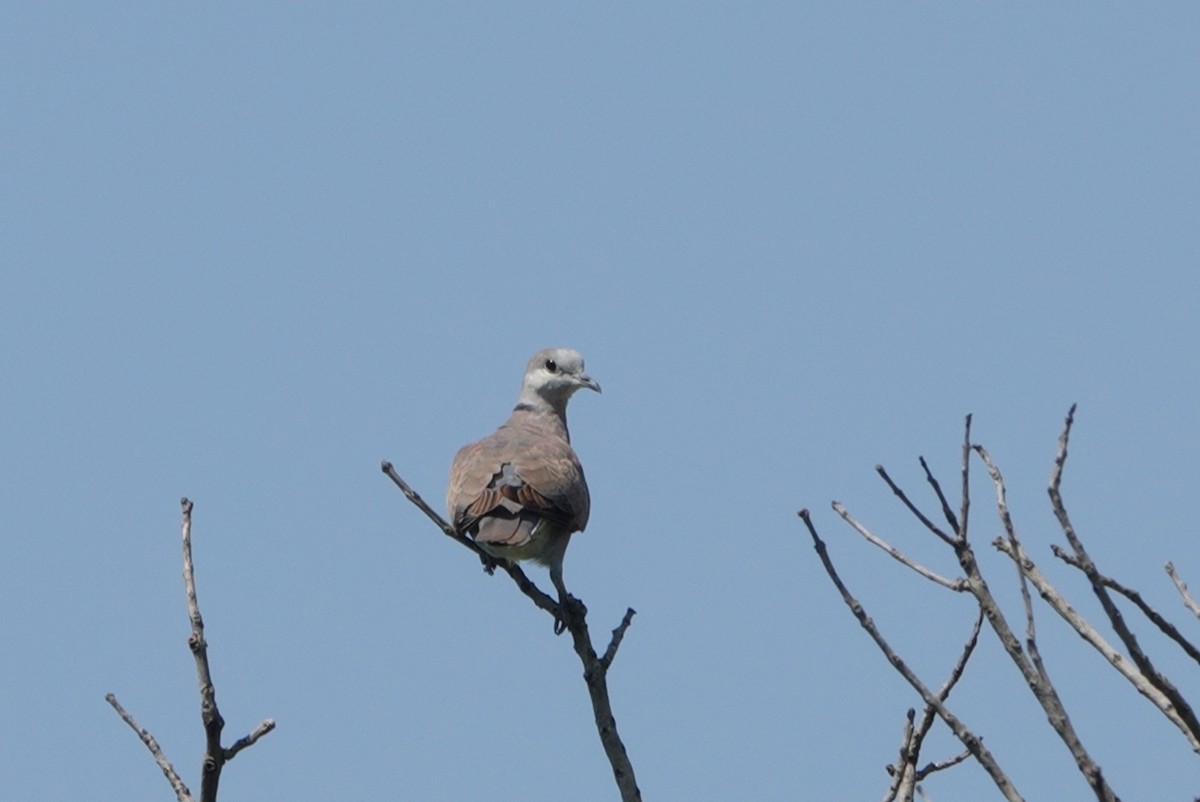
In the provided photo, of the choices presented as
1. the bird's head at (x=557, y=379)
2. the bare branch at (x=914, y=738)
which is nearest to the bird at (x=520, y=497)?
the bird's head at (x=557, y=379)

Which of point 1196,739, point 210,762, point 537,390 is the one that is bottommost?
point 1196,739

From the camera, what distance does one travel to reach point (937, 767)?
14.4 feet

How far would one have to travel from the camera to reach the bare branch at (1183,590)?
11.5 ft

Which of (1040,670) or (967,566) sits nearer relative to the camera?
(1040,670)

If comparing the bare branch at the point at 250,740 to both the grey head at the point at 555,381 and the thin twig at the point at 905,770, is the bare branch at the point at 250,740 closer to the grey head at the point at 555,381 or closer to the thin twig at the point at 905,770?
the thin twig at the point at 905,770

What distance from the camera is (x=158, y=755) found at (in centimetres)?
350

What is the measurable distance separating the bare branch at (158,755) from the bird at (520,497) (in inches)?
125

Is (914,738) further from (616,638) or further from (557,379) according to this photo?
(557,379)

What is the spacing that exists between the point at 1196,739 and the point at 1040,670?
A: 0.95 ft

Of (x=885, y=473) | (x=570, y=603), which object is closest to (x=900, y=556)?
(x=885, y=473)

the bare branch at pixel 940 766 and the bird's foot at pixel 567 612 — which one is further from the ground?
the bird's foot at pixel 567 612

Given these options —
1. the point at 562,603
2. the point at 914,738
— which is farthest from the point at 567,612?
the point at 914,738

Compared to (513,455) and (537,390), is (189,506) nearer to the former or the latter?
(513,455)

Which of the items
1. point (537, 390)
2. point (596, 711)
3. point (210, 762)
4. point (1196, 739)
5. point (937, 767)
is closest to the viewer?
point (1196, 739)
